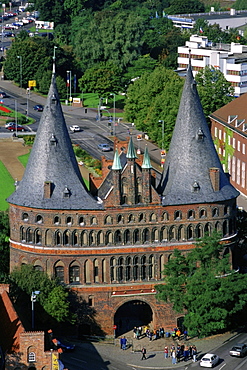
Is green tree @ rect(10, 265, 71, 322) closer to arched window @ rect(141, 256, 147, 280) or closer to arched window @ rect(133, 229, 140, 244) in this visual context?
arched window @ rect(141, 256, 147, 280)

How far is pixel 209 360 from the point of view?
5118 inches

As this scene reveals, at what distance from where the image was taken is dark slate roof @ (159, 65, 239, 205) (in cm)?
14325

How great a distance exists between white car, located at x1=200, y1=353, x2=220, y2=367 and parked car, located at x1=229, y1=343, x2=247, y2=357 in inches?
107

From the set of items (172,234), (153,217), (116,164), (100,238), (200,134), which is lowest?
(172,234)

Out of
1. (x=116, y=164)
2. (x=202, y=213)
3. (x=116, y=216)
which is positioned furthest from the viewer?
(x=202, y=213)

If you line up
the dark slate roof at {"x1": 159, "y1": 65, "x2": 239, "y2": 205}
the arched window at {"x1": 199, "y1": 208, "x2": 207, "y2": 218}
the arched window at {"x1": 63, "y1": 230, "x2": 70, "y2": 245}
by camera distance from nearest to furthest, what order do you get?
the arched window at {"x1": 63, "y1": 230, "x2": 70, "y2": 245}, the arched window at {"x1": 199, "y1": 208, "x2": 207, "y2": 218}, the dark slate roof at {"x1": 159, "y1": 65, "x2": 239, "y2": 205}

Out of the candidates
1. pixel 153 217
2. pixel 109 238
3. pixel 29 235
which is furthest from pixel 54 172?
pixel 153 217

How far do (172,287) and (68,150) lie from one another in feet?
60.8

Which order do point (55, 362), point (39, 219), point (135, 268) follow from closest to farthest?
point (55, 362)
point (39, 219)
point (135, 268)

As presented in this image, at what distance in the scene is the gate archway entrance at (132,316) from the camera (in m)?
144

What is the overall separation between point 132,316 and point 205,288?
12174 mm

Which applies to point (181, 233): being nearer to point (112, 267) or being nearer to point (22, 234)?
point (112, 267)

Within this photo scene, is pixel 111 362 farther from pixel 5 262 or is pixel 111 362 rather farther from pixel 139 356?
pixel 5 262

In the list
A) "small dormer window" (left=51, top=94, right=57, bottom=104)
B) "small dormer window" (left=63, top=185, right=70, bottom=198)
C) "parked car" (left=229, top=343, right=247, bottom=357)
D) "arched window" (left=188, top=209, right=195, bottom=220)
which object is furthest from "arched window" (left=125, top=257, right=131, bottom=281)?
"small dormer window" (left=51, top=94, right=57, bottom=104)
